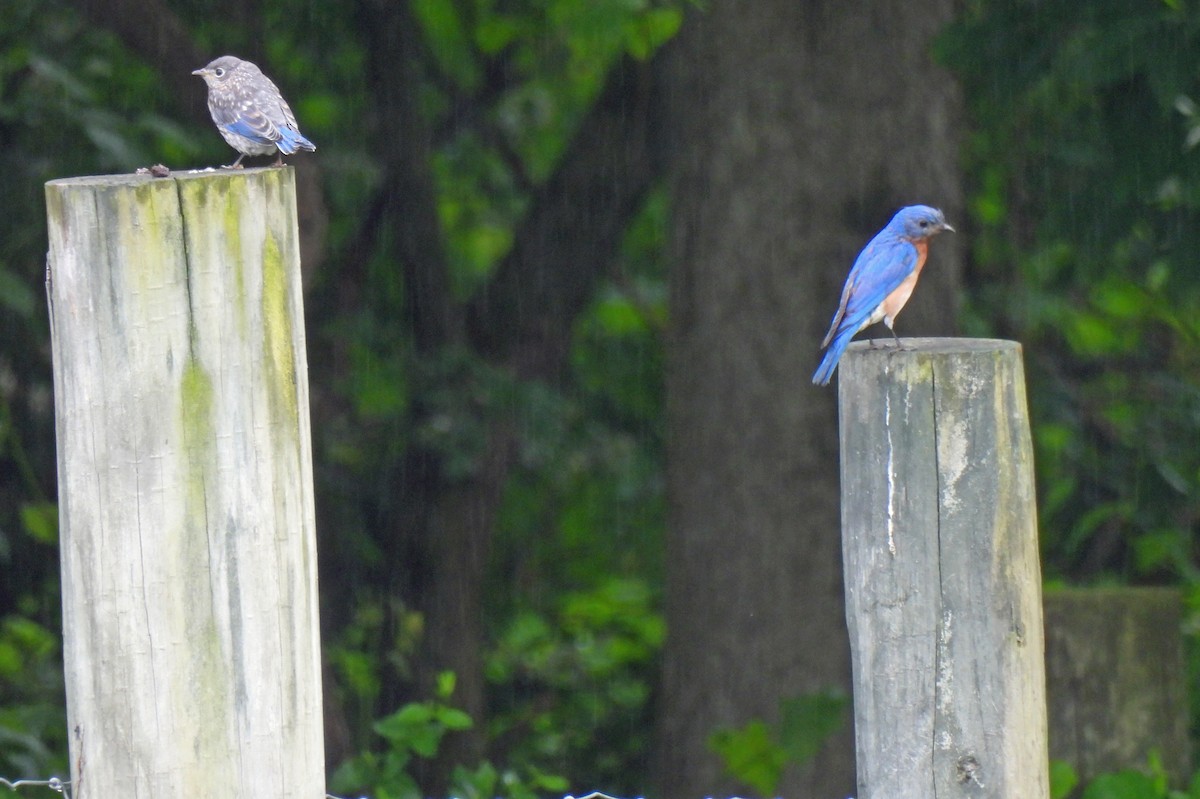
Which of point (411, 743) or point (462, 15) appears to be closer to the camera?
point (411, 743)

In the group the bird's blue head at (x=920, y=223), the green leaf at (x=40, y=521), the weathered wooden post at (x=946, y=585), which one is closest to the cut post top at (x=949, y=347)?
the weathered wooden post at (x=946, y=585)

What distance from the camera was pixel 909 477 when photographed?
82.7 inches

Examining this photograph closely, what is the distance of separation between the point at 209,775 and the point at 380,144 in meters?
4.65

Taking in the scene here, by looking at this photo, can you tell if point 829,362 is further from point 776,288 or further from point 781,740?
point 781,740

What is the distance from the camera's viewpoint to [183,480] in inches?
79.8

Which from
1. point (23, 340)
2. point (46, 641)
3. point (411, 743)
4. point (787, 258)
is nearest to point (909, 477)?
point (411, 743)

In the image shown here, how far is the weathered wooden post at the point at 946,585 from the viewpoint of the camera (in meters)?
2.09

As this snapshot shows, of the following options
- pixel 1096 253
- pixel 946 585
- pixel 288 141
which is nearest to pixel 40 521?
pixel 288 141

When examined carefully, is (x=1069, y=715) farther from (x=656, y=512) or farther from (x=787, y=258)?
(x=656, y=512)

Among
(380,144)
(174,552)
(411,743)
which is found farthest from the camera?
(380,144)

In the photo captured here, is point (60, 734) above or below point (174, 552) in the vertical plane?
below

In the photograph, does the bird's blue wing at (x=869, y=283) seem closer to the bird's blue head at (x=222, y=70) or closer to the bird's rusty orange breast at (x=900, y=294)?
the bird's rusty orange breast at (x=900, y=294)

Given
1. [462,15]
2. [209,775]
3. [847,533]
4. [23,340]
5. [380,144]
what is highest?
[462,15]

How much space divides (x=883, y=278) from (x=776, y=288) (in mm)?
1397
